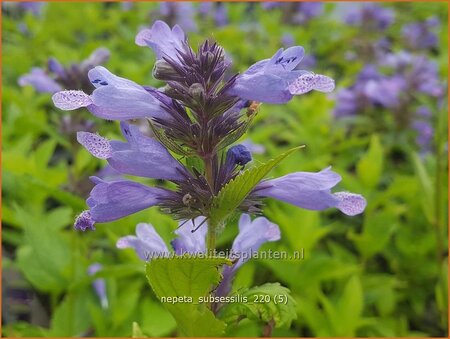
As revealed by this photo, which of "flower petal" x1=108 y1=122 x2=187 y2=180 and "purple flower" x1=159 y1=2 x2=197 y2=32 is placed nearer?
"flower petal" x1=108 y1=122 x2=187 y2=180

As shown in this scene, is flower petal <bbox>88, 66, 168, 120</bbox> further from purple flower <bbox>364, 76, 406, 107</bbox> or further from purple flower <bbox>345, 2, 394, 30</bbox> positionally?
purple flower <bbox>345, 2, 394, 30</bbox>

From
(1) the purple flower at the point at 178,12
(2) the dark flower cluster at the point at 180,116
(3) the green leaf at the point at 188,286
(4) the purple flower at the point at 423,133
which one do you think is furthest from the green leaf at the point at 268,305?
(1) the purple flower at the point at 178,12

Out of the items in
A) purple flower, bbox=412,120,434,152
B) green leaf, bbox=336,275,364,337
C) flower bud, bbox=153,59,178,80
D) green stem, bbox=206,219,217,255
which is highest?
purple flower, bbox=412,120,434,152

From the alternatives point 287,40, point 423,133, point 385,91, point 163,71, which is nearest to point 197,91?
point 163,71

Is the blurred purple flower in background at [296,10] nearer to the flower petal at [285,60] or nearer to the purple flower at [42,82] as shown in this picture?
the purple flower at [42,82]

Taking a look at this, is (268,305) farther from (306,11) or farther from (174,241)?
(306,11)

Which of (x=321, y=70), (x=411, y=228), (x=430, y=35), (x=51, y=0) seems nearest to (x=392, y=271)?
(x=411, y=228)

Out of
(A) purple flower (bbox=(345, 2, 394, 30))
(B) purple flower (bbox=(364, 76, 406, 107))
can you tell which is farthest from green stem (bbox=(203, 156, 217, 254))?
(A) purple flower (bbox=(345, 2, 394, 30))

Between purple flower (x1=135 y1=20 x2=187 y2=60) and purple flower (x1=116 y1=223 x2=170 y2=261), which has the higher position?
purple flower (x1=135 y1=20 x2=187 y2=60)
